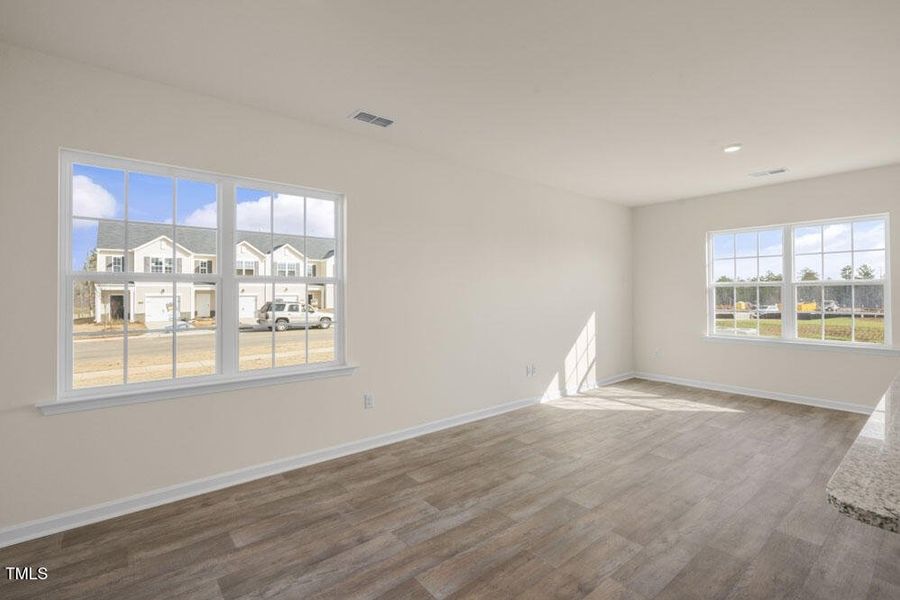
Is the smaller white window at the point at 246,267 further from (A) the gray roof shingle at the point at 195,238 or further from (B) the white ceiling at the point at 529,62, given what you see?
(B) the white ceiling at the point at 529,62

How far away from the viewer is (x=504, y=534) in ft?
7.89

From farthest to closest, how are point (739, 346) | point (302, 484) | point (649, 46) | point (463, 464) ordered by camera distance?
point (739, 346)
point (463, 464)
point (302, 484)
point (649, 46)

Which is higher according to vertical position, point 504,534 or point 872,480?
point 872,480

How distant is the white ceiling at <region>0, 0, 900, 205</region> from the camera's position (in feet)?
6.91

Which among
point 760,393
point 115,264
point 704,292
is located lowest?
point 760,393

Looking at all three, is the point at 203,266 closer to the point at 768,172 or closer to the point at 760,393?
the point at 768,172

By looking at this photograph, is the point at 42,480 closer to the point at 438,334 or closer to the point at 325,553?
the point at 325,553

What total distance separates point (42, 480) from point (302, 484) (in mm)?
1445

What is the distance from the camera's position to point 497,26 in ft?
7.27

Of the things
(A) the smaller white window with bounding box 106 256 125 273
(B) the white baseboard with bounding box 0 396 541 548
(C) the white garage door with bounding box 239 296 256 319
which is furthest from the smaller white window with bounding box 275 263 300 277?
(B) the white baseboard with bounding box 0 396 541 548

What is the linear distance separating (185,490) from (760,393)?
6312mm

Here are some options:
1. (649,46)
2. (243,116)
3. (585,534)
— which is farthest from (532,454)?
(243,116)

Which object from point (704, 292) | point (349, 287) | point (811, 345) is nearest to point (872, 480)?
point (349, 287)

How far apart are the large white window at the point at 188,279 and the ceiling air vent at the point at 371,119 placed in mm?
662
